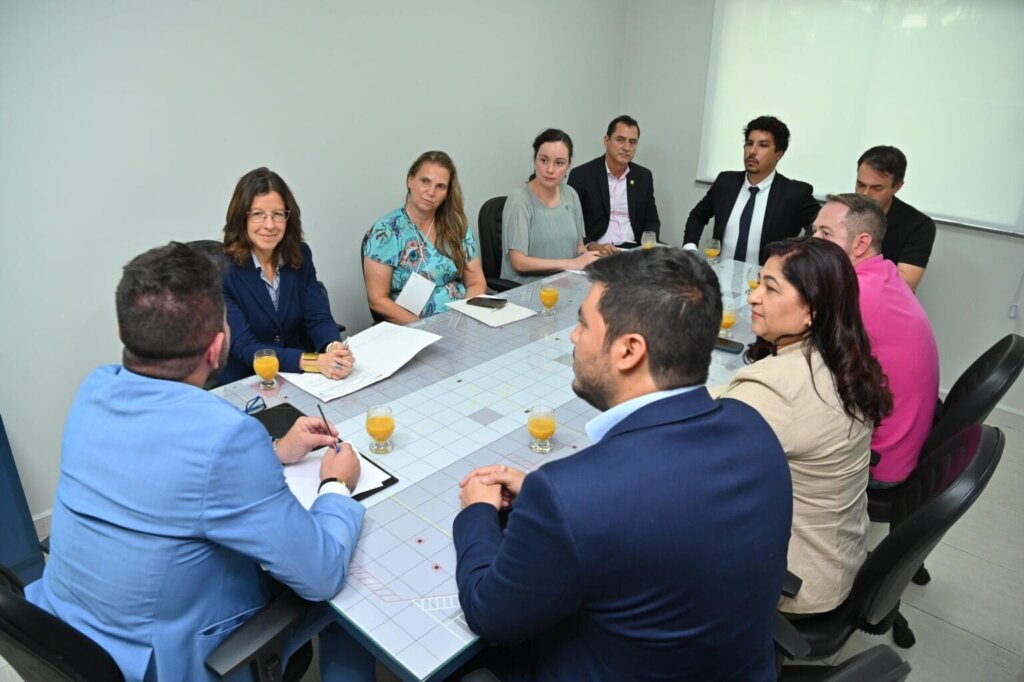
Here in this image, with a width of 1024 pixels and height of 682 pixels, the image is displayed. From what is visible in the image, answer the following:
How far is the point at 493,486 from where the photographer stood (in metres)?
1.54

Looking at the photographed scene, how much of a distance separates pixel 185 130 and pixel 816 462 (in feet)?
9.91

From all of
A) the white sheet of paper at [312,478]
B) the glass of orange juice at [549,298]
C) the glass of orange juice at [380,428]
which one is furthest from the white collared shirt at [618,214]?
the white sheet of paper at [312,478]

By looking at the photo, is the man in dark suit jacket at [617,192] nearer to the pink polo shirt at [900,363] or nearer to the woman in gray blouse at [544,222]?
the woman in gray blouse at [544,222]

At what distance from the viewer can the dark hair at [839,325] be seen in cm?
161

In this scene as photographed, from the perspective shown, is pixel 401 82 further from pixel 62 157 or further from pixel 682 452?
pixel 682 452

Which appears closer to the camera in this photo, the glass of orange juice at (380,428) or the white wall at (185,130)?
the glass of orange juice at (380,428)

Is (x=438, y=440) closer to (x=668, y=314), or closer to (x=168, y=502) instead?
(x=168, y=502)

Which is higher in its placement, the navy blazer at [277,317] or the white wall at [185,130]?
the white wall at [185,130]

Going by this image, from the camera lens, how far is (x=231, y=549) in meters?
1.32

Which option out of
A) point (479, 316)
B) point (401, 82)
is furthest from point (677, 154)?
point (479, 316)

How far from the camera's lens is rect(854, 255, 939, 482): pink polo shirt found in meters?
2.18

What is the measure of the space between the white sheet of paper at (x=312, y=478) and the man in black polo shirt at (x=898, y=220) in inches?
122

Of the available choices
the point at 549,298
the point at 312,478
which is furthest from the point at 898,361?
the point at 312,478

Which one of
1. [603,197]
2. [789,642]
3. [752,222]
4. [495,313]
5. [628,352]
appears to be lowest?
[789,642]
